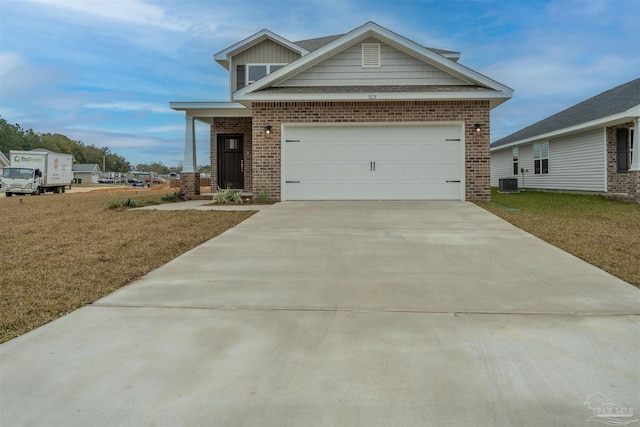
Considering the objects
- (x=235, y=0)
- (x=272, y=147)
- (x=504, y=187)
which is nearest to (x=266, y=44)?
(x=235, y=0)

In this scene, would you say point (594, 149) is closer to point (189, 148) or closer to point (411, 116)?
point (411, 116)

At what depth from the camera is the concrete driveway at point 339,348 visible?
2424 mm

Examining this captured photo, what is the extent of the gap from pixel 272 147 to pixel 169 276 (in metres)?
8.20

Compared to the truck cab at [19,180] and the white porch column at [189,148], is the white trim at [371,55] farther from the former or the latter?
the truck cab at [19,180]

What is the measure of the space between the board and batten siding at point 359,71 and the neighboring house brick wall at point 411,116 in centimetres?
105

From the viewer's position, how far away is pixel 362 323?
366cm

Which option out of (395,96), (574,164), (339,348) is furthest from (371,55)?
(339,348)

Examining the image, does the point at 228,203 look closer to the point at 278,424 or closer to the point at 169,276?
the point at 169,276

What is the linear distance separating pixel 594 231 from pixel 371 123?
6611 mm

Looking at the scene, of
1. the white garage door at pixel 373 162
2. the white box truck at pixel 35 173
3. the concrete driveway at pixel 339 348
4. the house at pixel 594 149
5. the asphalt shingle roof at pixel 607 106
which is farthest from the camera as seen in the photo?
the white box truck at pixel 35 173

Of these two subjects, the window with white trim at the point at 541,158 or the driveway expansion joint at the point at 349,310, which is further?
the window with white trim at the point at 541,158

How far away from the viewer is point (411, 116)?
41.1 ft

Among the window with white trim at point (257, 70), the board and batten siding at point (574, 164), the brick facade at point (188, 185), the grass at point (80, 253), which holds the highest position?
the window with white trim at point (257, 70)

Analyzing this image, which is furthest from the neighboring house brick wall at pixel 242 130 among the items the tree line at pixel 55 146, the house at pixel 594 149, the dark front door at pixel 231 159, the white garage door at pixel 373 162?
the tree line at pixel 55 146
